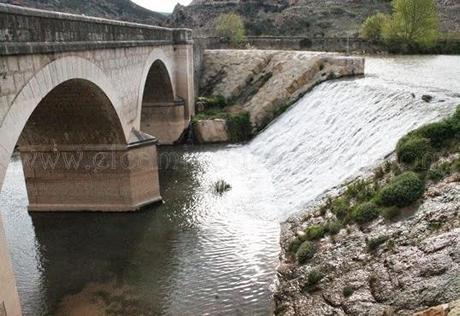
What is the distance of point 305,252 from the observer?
41.0 feet

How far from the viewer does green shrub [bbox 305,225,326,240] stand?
12938 millimetres

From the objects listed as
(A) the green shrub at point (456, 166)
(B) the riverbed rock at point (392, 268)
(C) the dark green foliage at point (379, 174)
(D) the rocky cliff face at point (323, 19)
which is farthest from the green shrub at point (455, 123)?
(D) the rocky cliff face at point (323, 19)

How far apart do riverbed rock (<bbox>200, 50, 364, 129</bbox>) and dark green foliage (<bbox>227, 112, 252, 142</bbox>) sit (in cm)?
60

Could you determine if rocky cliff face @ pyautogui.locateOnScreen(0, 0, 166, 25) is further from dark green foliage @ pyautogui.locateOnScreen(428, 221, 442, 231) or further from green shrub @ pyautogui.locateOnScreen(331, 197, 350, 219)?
dark green foliage @ pyautogui.locateOnScreen(428, 221, 442, 231)

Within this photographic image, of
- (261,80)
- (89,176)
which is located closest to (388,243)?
(89,176)

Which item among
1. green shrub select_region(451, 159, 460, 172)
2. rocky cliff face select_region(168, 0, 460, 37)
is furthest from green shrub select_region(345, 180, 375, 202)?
rocky cliff face select_region(168, 0, 460, 37)

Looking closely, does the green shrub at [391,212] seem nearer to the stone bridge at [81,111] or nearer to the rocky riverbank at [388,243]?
the rocky riverbank at [388,243]

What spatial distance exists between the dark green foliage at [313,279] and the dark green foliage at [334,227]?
5.46 ft

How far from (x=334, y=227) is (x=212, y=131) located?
728 inches

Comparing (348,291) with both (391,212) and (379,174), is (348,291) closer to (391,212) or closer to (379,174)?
(391,212)

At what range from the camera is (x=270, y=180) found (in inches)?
827

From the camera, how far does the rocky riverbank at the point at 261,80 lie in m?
28.8

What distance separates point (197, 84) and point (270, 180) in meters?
17.1

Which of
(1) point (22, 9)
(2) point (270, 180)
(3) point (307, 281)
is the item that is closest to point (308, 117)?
(2) point (270, 180)
